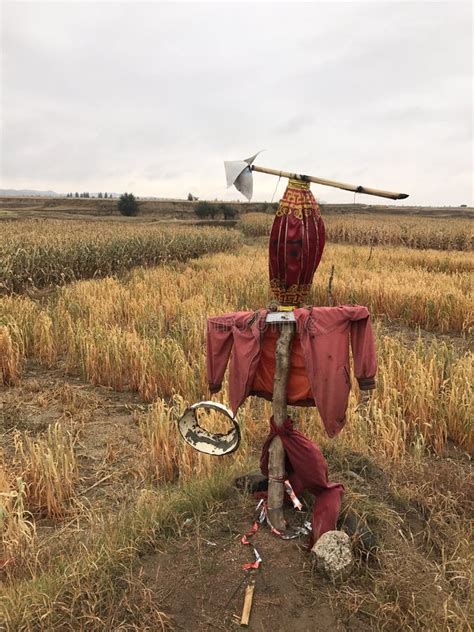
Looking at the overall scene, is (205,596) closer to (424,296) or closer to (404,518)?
(404,518)

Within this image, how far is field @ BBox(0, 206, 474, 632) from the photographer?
77.4 inches

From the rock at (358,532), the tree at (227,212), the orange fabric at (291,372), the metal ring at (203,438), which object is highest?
the tree at (227,212)

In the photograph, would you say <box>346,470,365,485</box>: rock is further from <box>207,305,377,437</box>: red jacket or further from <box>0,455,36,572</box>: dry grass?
<box>0,455,36,572</box>: dry grass

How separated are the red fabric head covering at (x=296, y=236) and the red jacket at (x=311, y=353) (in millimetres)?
200

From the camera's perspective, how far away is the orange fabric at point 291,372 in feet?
7.55

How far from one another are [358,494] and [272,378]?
861 millimetres

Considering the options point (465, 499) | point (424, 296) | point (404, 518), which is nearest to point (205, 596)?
point (404, 518)

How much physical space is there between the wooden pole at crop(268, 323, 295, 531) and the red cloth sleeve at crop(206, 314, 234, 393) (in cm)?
26

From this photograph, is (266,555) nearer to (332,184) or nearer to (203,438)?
(203,438)

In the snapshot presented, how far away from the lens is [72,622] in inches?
74.5

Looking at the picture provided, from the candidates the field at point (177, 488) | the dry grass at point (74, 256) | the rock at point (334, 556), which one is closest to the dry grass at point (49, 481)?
the field at point (177, 488)

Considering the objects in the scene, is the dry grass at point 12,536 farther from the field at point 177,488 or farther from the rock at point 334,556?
the rock at point 334,556

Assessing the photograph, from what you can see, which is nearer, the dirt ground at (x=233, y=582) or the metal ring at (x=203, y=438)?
the dirt ground at (x=233, y=582)

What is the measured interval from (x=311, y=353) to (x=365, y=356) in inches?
9.9
